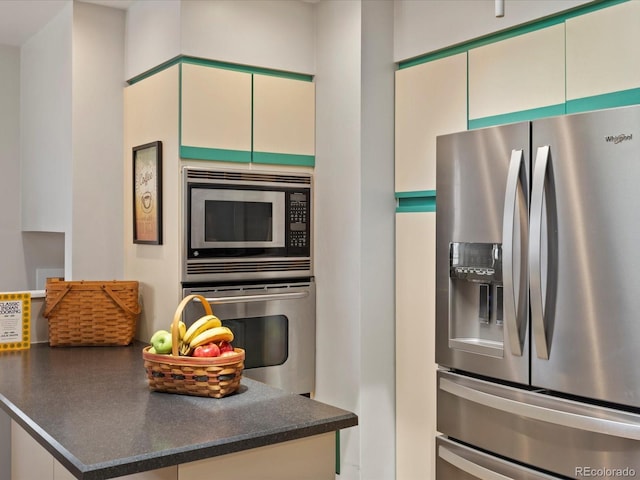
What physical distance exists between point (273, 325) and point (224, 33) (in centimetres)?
132

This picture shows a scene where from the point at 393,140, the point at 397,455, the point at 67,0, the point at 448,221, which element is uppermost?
the point at 67,0

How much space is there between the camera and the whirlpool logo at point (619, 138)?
1833 millimetres

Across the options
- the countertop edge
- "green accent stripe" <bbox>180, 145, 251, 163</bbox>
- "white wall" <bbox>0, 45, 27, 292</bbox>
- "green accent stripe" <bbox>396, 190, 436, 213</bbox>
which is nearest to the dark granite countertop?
the countertop edge

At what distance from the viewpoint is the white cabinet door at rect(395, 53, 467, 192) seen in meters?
2.68

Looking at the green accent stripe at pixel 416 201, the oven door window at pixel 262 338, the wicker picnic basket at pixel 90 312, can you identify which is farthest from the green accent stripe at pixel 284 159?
the wicker picnic basket at pixel 90 312

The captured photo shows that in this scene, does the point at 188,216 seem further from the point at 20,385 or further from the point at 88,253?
the point at 20,385

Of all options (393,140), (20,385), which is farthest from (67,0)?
(20,385)

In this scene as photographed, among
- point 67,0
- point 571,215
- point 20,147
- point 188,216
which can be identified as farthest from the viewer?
point 20,147

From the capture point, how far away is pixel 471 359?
2.30m

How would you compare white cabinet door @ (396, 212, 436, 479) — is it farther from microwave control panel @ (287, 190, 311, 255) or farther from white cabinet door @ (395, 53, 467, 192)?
microwave control panel @ (287, 190, 311, 255)

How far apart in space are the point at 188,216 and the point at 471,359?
1313mm

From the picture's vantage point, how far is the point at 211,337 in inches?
79.2

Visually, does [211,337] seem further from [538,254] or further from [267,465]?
[538,254]

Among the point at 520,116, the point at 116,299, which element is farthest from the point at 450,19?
the point at 116,299
